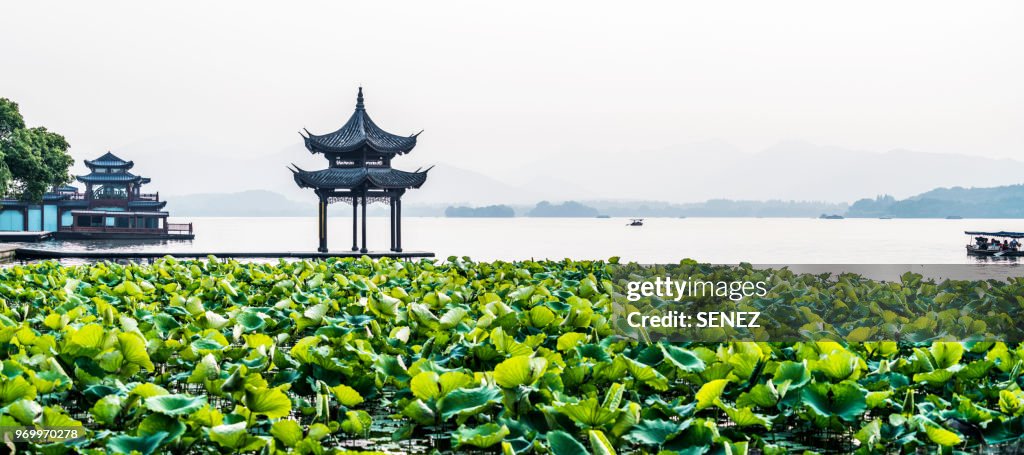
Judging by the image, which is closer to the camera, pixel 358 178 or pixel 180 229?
pixel 358 178

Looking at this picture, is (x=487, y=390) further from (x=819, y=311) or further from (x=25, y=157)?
(x=25, y=157)

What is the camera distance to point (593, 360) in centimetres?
336

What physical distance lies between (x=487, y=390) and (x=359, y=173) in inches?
985

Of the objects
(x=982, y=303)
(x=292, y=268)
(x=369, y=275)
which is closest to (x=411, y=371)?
(x=982, y=303)

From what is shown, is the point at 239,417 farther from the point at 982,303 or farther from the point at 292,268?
the point at 292,268

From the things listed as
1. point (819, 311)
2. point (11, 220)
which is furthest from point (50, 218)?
point (819, 311)

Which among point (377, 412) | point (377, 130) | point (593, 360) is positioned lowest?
point (377, 412)

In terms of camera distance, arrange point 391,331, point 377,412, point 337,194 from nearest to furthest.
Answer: point 377,412, point 391,331, point 337,194

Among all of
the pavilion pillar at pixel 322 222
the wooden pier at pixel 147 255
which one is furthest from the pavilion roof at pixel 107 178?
the pavilion pillar at pixel 322 222

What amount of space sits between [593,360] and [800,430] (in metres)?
0.80

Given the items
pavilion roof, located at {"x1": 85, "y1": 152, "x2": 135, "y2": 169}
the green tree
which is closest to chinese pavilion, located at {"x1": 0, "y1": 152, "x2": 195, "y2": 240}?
pavilion roof, located at {"x1": 85, "y1": 152, "x2": 135, "y2": 169}

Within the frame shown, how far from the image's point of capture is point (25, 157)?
3425 cm

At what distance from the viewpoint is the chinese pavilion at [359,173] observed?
2723 centimetres

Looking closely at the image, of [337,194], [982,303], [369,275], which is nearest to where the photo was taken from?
[982,303]
